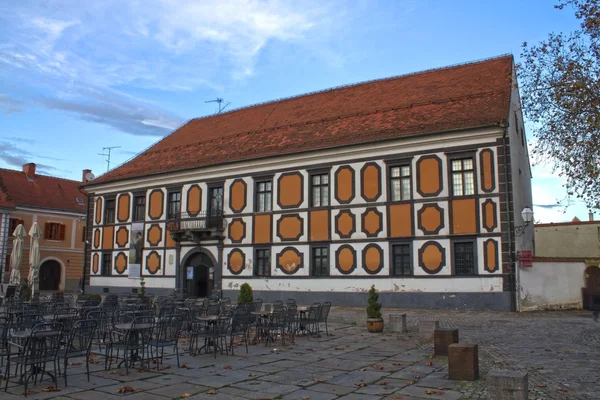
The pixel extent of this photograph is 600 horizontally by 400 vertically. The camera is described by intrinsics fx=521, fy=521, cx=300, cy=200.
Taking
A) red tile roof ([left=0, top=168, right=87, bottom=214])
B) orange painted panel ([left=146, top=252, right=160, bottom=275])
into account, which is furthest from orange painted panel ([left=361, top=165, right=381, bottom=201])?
red tile roof ([left=0, top=168, right=87, bottom=214])

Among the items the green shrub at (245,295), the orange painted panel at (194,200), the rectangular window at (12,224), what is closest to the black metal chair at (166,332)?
the green shrub at (245,295)

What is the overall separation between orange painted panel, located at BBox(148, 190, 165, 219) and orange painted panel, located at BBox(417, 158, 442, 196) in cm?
1583

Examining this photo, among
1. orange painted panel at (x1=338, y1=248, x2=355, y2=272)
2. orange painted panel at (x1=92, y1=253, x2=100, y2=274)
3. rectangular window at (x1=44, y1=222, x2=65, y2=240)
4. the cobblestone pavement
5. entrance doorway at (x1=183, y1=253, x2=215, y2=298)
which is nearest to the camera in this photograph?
the cobblestone pavement

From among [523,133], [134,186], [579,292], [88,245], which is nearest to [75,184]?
[88,245]

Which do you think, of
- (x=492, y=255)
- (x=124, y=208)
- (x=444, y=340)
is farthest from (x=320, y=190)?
(x=444, y=340)

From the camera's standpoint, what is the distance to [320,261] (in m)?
25.8

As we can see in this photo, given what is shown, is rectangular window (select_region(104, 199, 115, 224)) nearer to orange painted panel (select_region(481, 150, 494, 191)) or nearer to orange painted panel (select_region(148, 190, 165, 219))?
orange painted panel (select_region(148, 190, 165, 219))

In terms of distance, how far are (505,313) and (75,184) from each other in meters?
42.6

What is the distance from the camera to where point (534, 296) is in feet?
70.0

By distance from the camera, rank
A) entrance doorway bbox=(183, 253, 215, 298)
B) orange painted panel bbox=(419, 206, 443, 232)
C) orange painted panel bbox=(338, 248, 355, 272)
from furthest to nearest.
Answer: entrance doorway bbox=(183, 253, 215, 298)
orange painted panel bbox=(338, 248, 355, 272)
orange painted panel bbox=(419, 206, 443, 232)

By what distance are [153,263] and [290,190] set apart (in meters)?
10.3

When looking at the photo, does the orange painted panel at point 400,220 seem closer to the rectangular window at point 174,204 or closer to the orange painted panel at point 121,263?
the rectangular window at point 174,204

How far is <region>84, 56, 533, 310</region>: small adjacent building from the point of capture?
22.2 metres

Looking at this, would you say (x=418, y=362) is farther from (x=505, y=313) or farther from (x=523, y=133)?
(x=523, y=133)
